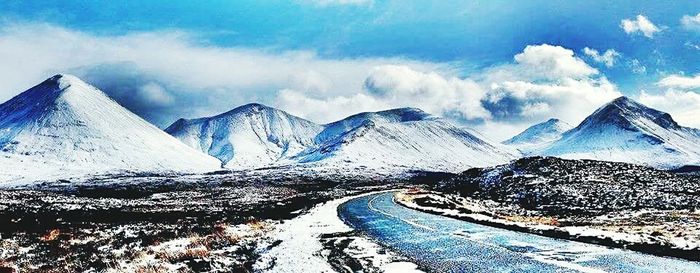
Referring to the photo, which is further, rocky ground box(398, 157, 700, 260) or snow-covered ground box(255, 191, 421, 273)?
rocky ground box(398, 157, 700, 260)

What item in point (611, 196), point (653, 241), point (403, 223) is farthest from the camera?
point (611, 196)

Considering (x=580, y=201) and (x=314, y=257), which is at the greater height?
(x=314, y=257)

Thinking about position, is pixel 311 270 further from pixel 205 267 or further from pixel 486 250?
pixel 486 250

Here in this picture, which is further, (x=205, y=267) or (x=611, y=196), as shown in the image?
(x=611, y=196)

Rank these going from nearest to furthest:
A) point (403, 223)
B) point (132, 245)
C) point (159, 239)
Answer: point (132, 245)
point (159, 239)
point (403, 223)

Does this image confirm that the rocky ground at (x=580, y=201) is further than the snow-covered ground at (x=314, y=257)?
Yes

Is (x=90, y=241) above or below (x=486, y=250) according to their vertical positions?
below

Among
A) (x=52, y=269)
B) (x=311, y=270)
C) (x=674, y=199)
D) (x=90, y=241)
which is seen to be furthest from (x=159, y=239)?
(x=674, y=199)

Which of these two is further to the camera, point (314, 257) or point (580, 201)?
point (580, 201)
